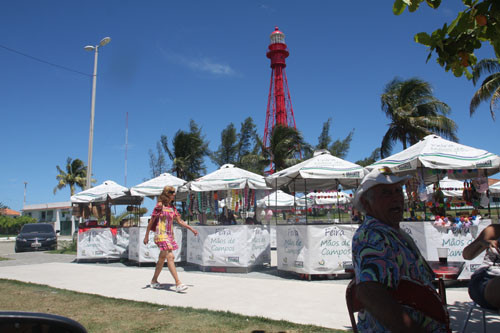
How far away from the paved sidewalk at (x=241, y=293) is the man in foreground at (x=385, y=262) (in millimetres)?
2751

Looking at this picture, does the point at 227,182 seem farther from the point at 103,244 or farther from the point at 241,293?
the point at 103,244

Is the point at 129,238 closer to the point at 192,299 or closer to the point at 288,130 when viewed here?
the point at 192,299

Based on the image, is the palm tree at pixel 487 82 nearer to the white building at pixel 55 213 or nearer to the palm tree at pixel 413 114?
the palm tree at pixel 413 114

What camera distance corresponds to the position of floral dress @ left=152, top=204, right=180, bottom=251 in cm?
721

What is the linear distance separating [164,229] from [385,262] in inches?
235

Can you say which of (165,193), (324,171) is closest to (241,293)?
(165,193)

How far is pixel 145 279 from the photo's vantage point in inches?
331

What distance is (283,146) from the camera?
2684cm

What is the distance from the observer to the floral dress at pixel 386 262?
1966 millimetres

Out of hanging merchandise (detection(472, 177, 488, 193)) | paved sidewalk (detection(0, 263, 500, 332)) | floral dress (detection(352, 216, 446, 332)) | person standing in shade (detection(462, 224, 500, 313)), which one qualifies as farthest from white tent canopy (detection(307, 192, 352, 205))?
floral dress (detection(352, 216, 446, 332))

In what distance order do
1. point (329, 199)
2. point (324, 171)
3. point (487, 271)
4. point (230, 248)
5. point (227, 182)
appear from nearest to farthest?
point (487, 271) < point (324, 171) < point (230, 248) < point (227, 182) < point (329, 199)

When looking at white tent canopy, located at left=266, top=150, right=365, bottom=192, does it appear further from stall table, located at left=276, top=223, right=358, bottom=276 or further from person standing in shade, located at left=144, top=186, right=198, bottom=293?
person standing in shade, located at left=144, top=186, right=198, bottom=293

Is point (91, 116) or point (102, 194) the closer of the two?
point (102, 194)

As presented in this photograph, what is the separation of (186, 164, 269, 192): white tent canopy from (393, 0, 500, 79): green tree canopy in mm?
7185
